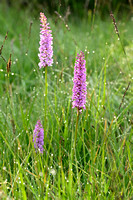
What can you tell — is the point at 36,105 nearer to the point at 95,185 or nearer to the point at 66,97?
the point at 66,97

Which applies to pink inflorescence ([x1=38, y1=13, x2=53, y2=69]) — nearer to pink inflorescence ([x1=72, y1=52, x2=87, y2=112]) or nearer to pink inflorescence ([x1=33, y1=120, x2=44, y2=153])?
pink inflorescence ([x1=72, y1=52, x2=87, y2=112])

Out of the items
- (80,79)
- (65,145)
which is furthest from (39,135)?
(80,79)

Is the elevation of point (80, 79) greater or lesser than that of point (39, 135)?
greater

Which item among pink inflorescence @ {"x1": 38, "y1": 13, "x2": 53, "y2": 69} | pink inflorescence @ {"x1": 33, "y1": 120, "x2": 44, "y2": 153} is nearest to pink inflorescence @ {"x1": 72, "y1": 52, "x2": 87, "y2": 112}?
pink inflorescence @ {"x1": 38, "y1": 13, "x2": 53, "y2": 69}

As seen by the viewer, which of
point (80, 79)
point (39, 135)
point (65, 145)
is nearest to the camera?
point (80, 79)

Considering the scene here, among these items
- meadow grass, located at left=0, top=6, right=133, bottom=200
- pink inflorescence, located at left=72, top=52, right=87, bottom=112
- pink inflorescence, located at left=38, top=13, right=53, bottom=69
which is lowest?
meadow grass, located at left=0, top=6, right=133, bottom=200

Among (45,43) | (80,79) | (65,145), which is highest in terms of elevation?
(45,43)

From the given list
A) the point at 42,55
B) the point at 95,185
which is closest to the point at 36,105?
the point at 42,55

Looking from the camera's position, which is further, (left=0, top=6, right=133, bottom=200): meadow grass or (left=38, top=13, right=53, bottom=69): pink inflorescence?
(left=38, top=13, right=53, bottom=69): pink inflorescence

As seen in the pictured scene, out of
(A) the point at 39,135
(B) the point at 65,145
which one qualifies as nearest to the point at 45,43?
(A) the point at 39,135

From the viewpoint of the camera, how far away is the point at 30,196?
1770mm

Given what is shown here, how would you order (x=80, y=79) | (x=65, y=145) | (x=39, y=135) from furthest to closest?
(x=65, y=145) → (x=39, y=135) → (x=80, y=79)

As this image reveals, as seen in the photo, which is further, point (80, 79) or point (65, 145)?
point (65, 145)

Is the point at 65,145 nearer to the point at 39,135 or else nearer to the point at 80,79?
the point at 39,135
